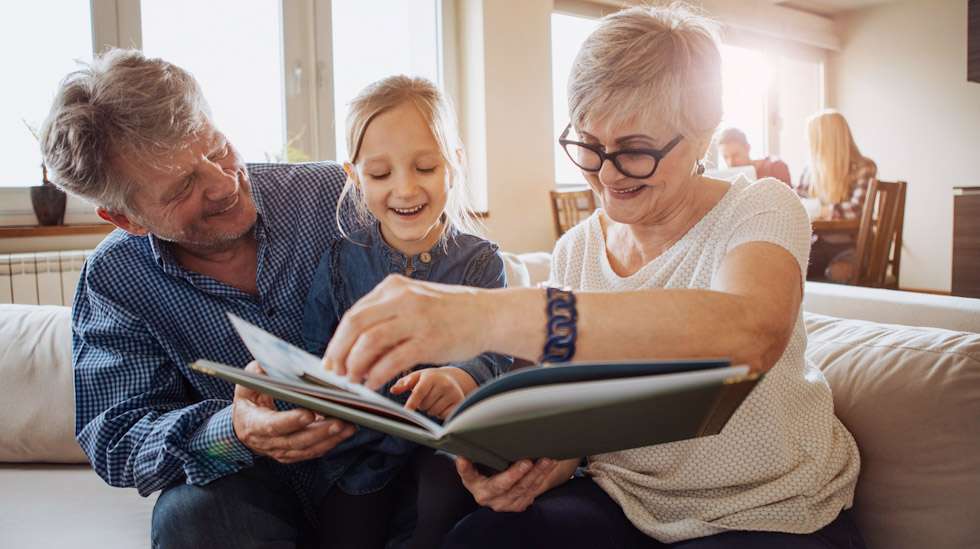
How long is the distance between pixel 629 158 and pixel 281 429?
1.99 feet

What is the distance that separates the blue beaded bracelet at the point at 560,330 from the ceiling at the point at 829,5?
7432 millimetres

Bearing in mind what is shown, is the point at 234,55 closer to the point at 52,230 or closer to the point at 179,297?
the point at 52,230

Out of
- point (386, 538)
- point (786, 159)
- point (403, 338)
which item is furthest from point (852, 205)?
point (403, 338)

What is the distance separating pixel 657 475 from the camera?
1.10 meters

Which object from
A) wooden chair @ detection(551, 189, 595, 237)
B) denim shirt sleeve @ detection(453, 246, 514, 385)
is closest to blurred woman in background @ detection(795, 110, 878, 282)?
wooden chair @ detection(551, 189, 595, 237)

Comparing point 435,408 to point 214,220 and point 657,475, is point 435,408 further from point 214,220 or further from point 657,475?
point 214,220

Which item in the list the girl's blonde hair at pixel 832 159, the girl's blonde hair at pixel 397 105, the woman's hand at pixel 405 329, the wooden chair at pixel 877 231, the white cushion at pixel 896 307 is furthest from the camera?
the girl's blonde hair at pixel 832 159

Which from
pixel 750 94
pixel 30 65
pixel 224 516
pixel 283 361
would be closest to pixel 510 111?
pixel 30 65

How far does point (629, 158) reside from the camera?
103 cm

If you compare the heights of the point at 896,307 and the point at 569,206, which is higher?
the point at 569,206

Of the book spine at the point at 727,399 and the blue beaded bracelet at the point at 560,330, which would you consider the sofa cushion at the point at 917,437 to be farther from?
the blue beaded bracelet at the point at 560,330

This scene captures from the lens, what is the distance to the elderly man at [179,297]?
3.88ft

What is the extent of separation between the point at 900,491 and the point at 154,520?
1.18 meters

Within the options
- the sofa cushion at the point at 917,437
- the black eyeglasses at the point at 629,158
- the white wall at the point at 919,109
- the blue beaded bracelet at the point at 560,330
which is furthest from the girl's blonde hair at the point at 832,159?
the blue beaded bracelet at the point at 560,330
